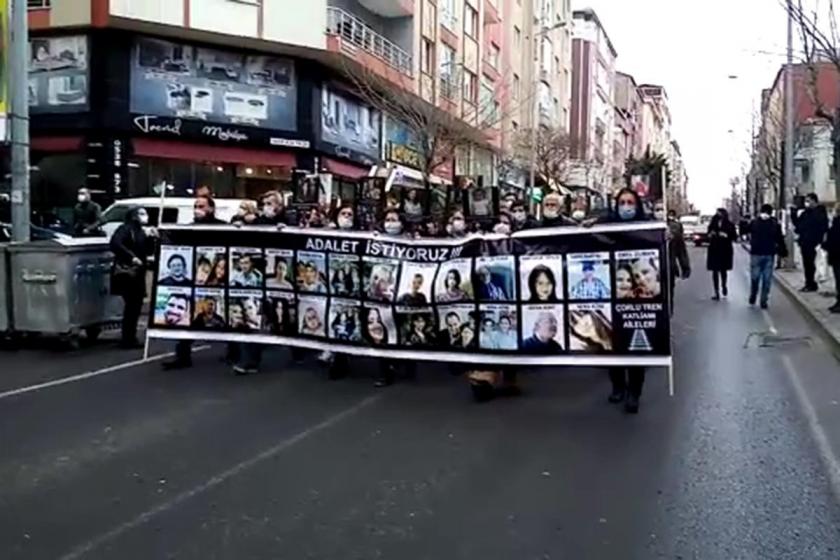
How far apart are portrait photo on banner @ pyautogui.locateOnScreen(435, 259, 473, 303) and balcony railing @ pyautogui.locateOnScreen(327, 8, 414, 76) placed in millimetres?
23528

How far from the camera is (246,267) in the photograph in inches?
448

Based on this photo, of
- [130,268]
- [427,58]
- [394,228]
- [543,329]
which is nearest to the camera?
[543,329]

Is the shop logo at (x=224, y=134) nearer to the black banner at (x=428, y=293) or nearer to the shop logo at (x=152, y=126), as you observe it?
the shop logo at (x=152, y=126)

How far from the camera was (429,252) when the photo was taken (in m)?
10.2

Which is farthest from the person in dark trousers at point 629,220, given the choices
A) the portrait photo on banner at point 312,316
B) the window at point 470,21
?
the window at point 470,21

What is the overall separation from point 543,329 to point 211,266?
3.91 metres

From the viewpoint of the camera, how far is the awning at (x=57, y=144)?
3000cm

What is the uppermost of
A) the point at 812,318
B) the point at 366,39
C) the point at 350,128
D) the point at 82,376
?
the point at 366,39

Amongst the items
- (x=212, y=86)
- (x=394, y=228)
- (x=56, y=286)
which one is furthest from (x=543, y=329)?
(x=212, y=86)

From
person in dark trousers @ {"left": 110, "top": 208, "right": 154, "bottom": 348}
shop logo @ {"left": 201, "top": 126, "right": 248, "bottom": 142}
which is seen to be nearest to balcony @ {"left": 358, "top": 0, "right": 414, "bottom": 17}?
shop logo @ {"left": 201, "top": 126, "right": 248, "bottom": 142}

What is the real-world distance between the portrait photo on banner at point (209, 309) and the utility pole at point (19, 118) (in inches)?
260

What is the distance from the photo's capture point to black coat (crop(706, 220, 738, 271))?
20922 millimetres

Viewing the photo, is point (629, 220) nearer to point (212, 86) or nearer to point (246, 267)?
point (246, 267)

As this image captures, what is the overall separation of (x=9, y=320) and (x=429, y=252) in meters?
5.76
